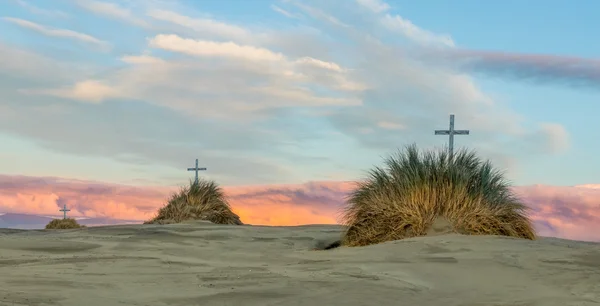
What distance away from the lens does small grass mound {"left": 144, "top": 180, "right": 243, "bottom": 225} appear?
1719 cm

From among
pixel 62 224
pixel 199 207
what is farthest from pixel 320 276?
pixel 62 224

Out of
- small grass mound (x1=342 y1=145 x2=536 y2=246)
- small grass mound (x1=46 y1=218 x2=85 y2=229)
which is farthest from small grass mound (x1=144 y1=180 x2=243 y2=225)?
small grass mound (x1=342 y1=145 x2=536 y2=246)

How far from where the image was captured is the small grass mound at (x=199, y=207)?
17.2m

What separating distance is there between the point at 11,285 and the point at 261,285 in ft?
5.18

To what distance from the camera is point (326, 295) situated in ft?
13.6

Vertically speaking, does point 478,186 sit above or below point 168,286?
above

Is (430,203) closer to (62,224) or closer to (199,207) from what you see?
(199,207)

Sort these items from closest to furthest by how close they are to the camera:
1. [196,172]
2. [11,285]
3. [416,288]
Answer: [11,285] < [416,288] < [196,172]

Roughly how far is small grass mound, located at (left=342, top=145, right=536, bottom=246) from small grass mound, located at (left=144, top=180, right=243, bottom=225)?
8.00 m

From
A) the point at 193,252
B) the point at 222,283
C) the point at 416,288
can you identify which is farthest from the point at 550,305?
the point at 193,252

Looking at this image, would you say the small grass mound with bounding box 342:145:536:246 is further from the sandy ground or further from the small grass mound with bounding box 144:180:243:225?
the small grass mound with bounding box 144:180:243:225

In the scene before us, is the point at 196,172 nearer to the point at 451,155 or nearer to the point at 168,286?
the point at 451,155

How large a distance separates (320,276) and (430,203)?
166 inches

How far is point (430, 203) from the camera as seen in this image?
8.80 metres
